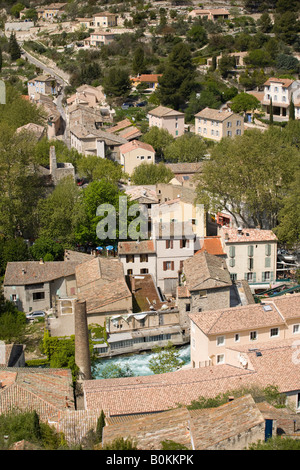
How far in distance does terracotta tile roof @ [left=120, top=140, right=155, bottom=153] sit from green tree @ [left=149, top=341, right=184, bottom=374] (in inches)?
1001

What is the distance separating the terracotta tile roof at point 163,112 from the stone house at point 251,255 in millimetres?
27804

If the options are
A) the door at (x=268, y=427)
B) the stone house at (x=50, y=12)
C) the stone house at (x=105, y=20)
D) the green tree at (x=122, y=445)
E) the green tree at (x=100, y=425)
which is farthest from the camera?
the stone house at (x=50, y=12)

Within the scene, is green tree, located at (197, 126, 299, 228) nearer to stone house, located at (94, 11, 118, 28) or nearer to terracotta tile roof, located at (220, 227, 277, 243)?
terracotta tile roof, located at (220, 227, 277, 243)

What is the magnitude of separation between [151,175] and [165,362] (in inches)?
855

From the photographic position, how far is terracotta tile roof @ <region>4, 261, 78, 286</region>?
33.2 m

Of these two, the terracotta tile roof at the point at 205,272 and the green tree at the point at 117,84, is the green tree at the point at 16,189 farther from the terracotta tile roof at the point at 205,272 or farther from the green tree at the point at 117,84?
the green tree at the point at 117,84

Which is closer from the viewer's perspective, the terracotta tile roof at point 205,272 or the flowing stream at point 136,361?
the flowing stream at point 136,361

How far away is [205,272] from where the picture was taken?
31391 mm

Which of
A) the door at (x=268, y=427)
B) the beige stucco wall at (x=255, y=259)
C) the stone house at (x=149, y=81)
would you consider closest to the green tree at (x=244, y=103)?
the stone house at (x=149, y=81)

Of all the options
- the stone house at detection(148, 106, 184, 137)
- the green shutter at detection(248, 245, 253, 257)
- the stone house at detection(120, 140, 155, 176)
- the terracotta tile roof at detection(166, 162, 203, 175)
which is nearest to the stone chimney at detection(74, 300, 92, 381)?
the green shutter at detection(248, 245, 253, 257)

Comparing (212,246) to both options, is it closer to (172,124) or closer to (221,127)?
(221,127)

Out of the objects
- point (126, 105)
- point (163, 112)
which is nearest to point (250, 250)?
point (163, 112)

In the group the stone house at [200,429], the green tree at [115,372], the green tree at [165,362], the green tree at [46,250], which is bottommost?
the green tree at [115,372]

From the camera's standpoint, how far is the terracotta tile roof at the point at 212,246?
113 ft
